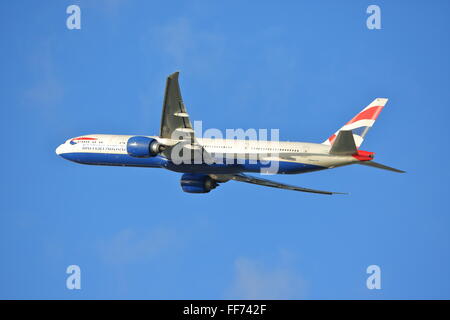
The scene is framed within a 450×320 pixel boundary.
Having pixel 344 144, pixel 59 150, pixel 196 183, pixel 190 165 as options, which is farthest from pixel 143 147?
pixel 344 144

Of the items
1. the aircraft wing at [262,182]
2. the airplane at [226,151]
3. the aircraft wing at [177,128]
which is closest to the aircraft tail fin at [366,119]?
the airplane at [226,151]

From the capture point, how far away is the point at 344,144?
59.2 m

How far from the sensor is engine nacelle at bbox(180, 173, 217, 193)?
70562 mm

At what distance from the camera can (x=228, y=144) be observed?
213 ft

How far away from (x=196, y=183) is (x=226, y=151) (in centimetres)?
722

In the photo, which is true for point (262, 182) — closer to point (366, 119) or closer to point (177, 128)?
point (366, 119)

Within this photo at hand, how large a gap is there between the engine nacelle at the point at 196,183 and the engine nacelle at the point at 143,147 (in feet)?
27.0

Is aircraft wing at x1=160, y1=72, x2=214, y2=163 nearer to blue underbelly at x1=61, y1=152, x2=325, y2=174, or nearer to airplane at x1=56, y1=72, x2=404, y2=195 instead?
airplane at x1=56, y1=72, x2=404, y2=195

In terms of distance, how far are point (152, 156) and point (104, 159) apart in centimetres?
788

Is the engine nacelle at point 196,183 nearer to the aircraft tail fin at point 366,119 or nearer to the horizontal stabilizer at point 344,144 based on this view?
the aircraft tail fin at point 366,119

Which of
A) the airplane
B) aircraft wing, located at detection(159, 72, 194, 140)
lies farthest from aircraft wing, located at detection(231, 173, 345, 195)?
aircraft wing, located at detection(159, 72, 194, 140)
